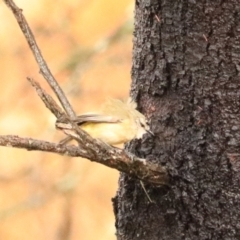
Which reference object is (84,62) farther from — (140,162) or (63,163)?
(140,162)

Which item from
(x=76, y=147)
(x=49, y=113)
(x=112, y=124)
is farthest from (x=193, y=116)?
(x=49, y=113)

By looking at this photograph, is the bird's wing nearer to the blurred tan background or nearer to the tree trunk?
the tree trunk

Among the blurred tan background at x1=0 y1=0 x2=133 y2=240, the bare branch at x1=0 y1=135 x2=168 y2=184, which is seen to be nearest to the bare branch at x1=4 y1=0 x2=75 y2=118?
the bare branch at x1=0 y1=135 x2=168 y2=184

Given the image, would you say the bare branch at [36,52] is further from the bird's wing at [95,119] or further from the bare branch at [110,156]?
the bare branch at [110,156]

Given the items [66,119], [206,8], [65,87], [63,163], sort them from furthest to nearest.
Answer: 1. [63,163]
2. [65,87]
3. [206,8]
4. [66,119]

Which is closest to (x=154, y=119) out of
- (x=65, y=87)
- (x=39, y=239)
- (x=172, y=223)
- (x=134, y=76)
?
(x=134, y=76)

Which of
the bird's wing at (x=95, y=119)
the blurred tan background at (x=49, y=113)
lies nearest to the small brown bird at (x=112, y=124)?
the bird's wing at (x=95, y=119)
